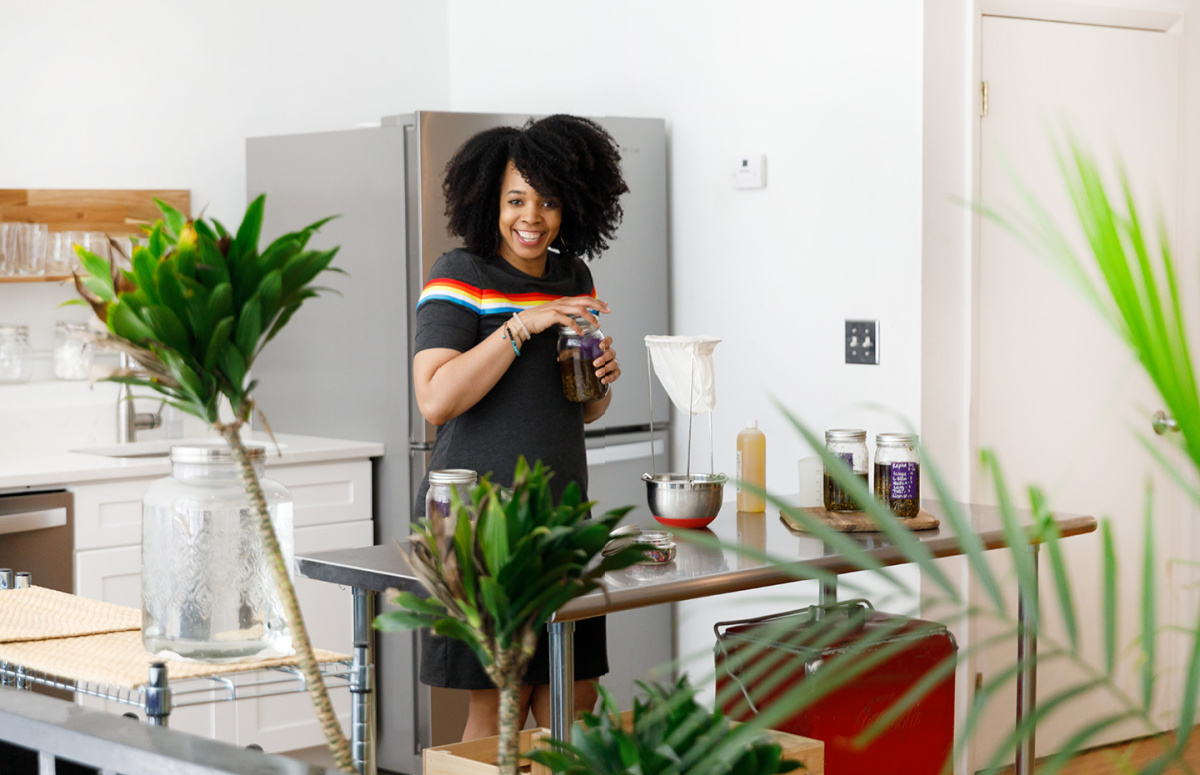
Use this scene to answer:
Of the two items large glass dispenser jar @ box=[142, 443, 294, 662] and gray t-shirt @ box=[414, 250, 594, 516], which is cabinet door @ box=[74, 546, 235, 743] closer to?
gray t-shirt @ box=[414, 250, 594, 516]

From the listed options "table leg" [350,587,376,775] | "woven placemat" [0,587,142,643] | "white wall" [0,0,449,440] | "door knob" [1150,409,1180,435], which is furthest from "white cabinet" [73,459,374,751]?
"door knob" [1150,409,1180,435]

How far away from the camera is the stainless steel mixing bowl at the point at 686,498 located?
99.3 inches

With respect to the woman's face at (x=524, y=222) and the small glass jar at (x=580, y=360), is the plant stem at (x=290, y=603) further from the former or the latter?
the woman's face at (x=524, y=222)

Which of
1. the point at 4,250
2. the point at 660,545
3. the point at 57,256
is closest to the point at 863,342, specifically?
the point at 660,545

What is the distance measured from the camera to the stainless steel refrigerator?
12.0 feet

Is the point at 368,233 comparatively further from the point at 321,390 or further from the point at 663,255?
the point at 663,255

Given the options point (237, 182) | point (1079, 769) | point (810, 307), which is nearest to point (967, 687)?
point (1079, 769)

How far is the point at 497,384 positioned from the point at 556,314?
19 centimetres

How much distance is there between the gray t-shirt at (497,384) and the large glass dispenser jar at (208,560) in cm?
135

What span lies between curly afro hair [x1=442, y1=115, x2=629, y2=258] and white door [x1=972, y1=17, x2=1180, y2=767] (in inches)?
45.3

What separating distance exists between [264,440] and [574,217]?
1645 millimetres

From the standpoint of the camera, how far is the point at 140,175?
4.03 metres

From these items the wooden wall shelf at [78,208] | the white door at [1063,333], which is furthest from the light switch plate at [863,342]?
the wooden wall shelf at [78,208]

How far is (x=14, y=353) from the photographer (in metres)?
3.76
